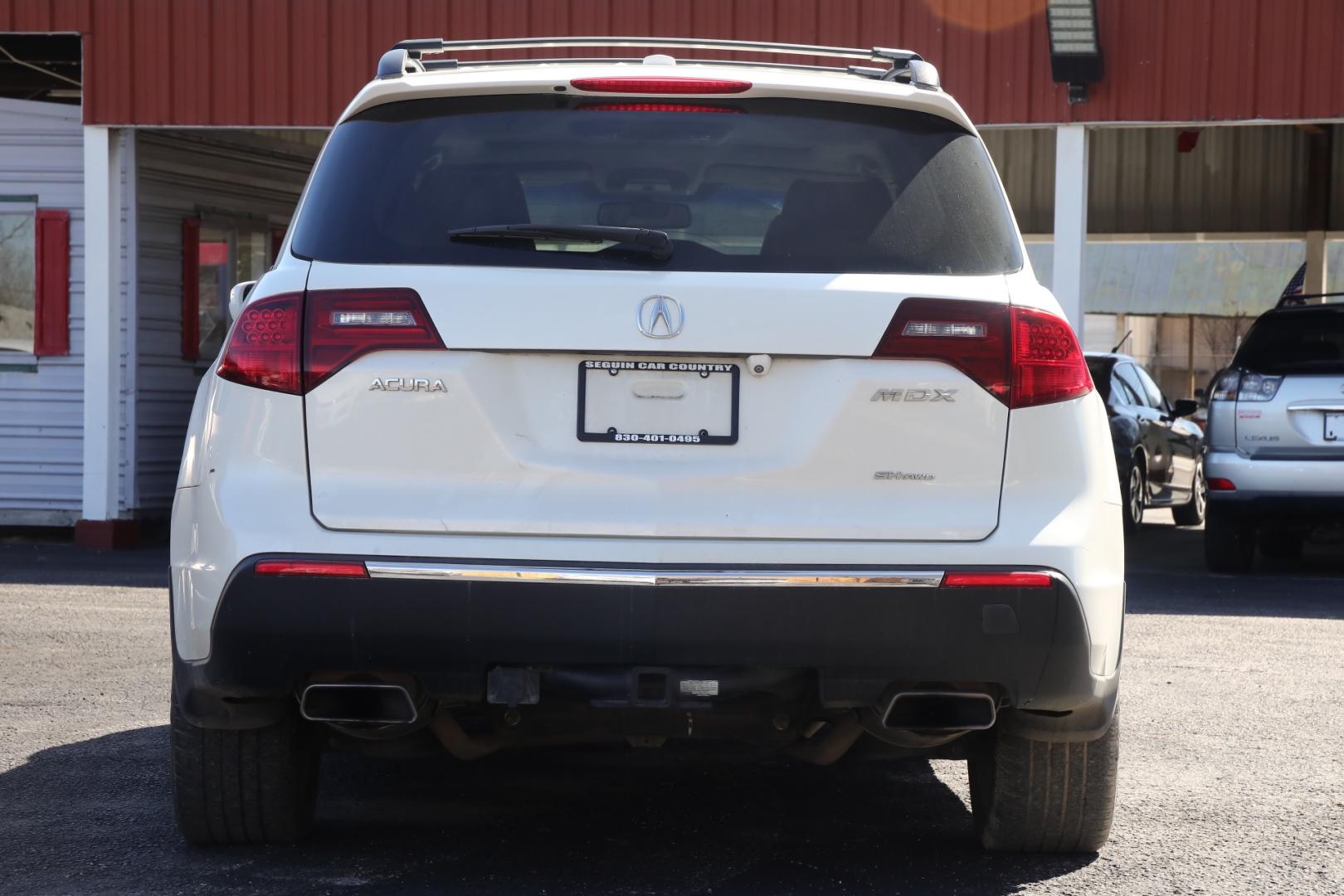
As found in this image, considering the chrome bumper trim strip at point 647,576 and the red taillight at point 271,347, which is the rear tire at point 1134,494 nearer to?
the chrome bumper trim strip at point 647,576

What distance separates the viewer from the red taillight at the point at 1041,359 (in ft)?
11.9

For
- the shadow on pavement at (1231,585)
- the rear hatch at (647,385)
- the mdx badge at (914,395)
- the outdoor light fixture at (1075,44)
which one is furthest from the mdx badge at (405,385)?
the outdoor light fixture at (1075,44)

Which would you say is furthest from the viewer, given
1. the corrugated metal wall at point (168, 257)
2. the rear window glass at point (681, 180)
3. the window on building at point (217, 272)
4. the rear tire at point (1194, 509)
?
the rear tire at point (1194, 509)

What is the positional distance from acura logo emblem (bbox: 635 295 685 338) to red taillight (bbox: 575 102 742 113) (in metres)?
0.48

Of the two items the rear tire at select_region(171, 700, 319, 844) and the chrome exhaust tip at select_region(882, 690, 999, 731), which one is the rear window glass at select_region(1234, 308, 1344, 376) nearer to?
the chrome exhaust tip at select_region(882, 690, 999, 731)

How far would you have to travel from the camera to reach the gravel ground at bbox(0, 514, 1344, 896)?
13.3 ft

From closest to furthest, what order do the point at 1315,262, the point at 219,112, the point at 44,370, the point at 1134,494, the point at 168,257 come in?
1. the point at 219,112
2. the point at 44,370
3. the point at 168,257
4. the point at 1134,494
5. the point at 1315,262

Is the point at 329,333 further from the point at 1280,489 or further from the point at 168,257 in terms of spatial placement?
the point at 168,257

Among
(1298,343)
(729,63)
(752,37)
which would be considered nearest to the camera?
(729,63)

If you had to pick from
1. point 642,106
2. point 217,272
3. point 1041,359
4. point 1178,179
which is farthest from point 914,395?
point 1178,179

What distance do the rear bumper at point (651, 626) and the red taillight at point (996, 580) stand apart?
12 mm

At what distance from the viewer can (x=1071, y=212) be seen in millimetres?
11781

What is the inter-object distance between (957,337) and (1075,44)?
8549mm

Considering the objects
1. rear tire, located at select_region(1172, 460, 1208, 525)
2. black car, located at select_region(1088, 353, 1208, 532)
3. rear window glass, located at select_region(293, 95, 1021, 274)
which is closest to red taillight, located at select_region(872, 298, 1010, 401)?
rear window glass, located at select_region(293, 95, 1021, 274)
